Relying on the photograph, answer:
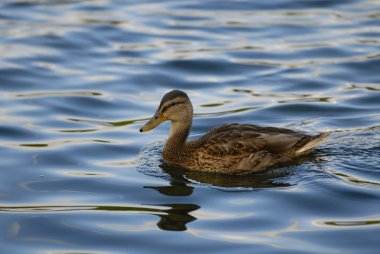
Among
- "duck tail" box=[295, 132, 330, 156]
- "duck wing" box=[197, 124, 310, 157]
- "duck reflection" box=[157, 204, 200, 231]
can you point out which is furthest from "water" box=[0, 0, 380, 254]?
"duck wing" box=[197, 124, 310, 157]

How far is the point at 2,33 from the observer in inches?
731

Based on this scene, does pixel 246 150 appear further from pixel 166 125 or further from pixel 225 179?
pixel 166 125

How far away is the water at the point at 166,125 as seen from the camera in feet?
29.6

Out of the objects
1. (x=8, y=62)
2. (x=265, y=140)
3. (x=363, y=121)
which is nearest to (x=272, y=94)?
(x=363, y=121)

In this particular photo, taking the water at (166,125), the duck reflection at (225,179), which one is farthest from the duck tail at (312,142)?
the duck reflection at (225,179)

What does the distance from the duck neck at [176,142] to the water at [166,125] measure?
19cm

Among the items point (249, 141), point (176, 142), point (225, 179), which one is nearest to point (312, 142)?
point (249, 141)

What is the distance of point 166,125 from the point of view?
13.4 meters

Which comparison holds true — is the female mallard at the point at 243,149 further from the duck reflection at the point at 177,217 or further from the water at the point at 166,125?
the duck reflection at the point at 177,217

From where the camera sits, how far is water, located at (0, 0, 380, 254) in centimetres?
901

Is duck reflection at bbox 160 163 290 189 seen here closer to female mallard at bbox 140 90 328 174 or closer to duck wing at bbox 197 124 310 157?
female mallard at bbox 140 90 328 174

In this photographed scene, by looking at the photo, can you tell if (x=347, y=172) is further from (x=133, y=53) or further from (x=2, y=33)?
(x=2, y=33)

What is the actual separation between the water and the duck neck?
19 centimetres

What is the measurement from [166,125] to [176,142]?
1818 mm
